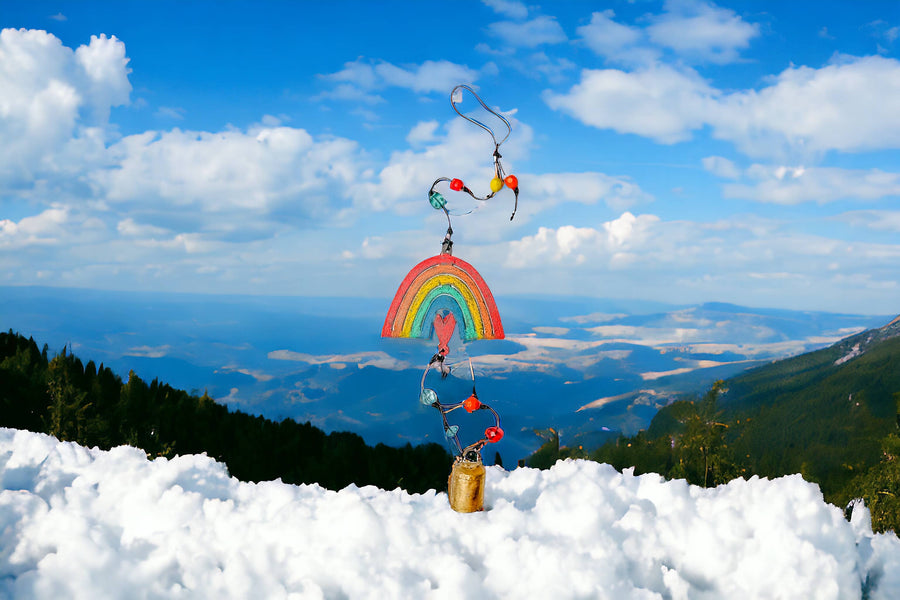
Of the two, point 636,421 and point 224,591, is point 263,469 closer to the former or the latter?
point 224,591

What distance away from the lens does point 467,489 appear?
445 cm

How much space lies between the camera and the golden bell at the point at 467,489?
14.6 ft

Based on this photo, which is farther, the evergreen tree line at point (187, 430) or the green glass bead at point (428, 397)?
the evergreen tree line at point (187, 430)

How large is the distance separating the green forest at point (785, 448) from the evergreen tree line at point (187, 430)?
2587mm

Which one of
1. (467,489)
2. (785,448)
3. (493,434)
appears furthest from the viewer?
(785,448)

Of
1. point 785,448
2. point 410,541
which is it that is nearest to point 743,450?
point 785,448

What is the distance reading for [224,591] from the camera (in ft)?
11.2

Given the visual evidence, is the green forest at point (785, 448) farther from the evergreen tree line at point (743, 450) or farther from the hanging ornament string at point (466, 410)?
the hanging ornament string at point (466, 410)

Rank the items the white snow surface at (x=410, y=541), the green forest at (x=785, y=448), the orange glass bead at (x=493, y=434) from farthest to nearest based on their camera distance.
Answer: the green forest at (x=785, y=448) < the orange glass bead at (x=493, y=434) < the white snow surface at (x=410, y=541)

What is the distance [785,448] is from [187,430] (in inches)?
317

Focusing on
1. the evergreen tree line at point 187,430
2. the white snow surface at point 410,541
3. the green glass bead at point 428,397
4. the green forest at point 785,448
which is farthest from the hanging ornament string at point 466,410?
the green forest at point 785,448

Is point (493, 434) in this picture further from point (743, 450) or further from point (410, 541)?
point (743, 450)

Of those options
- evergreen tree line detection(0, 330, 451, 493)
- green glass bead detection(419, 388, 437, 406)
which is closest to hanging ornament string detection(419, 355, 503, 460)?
green glass bead detection(419, 388, 437, 406)

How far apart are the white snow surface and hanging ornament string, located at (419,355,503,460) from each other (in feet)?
1.57
